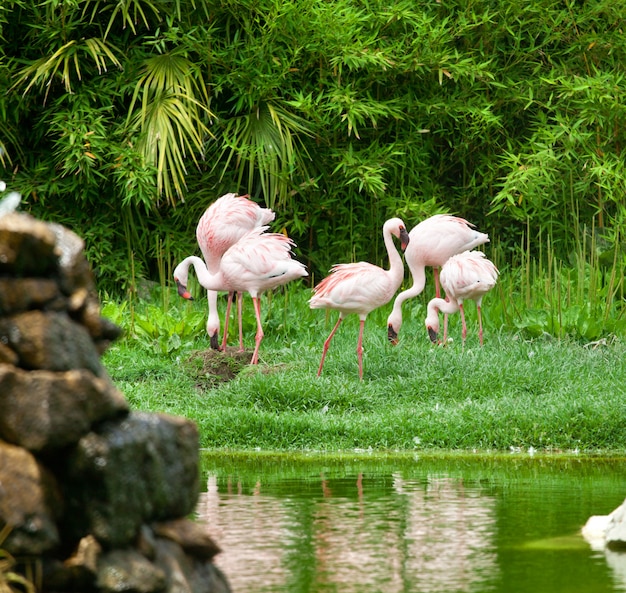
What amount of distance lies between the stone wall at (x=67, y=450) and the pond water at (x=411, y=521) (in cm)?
59

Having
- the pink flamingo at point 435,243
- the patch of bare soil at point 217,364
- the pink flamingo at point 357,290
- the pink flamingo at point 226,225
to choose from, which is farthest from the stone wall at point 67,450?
the pink flamingo at point 435,243

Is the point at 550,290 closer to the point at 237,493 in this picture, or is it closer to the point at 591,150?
the point at 591,150

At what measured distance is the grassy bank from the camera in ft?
21.2

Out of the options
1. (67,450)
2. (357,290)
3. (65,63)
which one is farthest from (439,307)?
(67,450)

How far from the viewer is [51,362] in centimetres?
281

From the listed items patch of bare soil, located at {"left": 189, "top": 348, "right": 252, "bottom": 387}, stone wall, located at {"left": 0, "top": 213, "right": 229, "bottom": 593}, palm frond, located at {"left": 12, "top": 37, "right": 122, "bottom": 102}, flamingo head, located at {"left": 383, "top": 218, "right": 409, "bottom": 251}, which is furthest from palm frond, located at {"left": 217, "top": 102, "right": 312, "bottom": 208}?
stone wall, located at {"left": 0, "top": 213, "right": 229, "bottom": 593}

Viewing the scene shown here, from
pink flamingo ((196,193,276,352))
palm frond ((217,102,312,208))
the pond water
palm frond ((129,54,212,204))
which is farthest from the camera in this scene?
palm frond ((217,102,312,208))

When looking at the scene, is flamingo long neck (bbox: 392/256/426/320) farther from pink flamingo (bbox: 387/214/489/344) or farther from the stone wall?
the stone wall

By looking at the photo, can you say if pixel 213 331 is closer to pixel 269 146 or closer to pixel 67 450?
pixel 269 146

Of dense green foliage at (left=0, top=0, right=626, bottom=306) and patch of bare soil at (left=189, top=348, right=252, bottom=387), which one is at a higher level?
dense green foliage at (left=0, top=0, right=626, bottom=306)

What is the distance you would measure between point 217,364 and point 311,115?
10.6 ft

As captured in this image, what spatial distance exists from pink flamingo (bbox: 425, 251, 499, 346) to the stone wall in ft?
18.4

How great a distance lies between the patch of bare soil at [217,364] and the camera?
8.12 m

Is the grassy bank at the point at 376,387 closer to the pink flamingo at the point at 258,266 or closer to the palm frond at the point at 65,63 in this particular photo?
the pink flamingo at the point at 258,266
